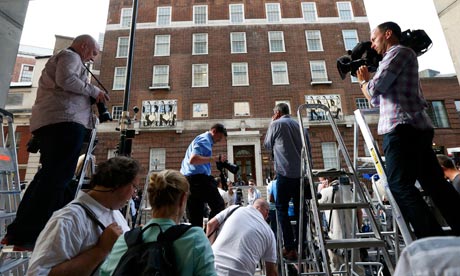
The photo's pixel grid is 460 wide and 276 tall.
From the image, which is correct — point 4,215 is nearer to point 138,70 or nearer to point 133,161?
point 133,161

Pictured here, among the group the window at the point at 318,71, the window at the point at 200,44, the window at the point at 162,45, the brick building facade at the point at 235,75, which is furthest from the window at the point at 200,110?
the window at the point at 318,71

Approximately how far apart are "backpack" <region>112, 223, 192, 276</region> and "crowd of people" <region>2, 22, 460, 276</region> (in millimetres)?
34

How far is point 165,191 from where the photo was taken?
5.43 feet

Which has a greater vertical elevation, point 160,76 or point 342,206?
point 160,76

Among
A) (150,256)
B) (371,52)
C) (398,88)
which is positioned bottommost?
(150,256)

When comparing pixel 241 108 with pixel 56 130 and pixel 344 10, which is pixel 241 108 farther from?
pixel 56 130

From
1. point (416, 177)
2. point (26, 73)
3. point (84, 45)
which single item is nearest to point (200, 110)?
point (84, 45)

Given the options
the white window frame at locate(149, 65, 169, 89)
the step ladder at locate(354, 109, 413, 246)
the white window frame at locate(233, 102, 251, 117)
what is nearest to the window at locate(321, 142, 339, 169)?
the white window frame at locate(233, 102, 251, 117)

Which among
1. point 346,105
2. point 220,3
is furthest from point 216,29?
point 346,105

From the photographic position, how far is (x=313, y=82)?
71.0 ft

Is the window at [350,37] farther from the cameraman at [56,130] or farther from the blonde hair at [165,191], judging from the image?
the blonde hair at [165,191]

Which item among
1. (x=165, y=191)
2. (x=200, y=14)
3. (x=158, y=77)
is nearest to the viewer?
(x=165, y=191)

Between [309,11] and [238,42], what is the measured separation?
7.29m

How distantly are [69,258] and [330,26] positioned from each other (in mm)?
26613
